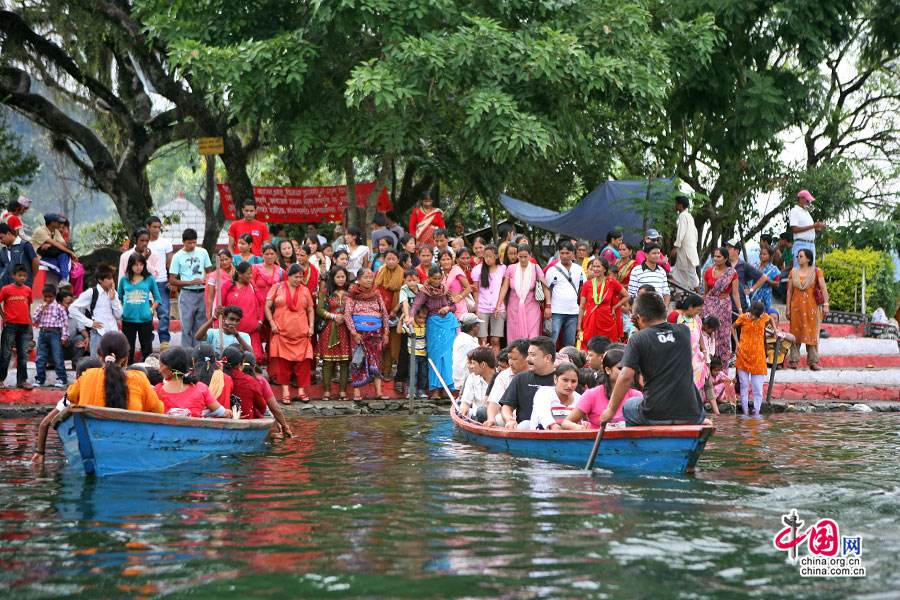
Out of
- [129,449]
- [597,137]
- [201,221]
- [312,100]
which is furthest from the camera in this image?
[201,221]

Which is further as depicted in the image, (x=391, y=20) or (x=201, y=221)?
(x=201, y=221)

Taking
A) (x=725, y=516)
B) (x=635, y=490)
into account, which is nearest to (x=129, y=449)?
(x=635, y=490)

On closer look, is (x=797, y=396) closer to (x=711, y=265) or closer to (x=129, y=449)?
(x=711, y=265)

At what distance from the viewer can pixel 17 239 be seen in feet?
49.6

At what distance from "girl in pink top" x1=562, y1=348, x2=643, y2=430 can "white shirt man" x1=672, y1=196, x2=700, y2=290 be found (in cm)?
700

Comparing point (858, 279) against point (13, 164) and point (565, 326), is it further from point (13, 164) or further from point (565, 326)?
point (13, 164)

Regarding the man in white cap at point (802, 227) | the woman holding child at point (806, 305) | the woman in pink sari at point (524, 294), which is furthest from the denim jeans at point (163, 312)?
the man in white cap at point (802, 227)

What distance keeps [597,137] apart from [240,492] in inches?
674

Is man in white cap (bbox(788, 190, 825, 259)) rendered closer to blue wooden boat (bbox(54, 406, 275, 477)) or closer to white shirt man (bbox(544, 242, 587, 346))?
white shirt man (bbox(544, 242, 587, 346))

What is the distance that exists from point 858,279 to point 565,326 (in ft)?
25.4

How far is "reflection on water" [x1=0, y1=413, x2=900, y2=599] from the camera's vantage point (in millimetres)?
5781

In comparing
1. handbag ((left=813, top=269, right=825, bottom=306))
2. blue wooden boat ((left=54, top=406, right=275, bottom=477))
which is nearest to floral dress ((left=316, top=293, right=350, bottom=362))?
blue wooden boat ((left=54, top=406, right=275, bottom=477))

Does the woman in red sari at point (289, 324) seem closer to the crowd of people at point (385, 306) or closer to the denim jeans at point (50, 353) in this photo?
the crowd of people at point (385, 306)

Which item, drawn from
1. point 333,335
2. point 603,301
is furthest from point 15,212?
point 603,301
